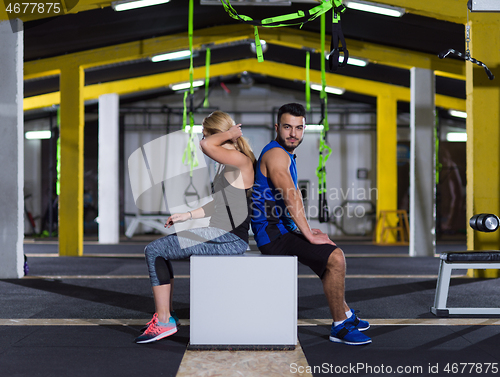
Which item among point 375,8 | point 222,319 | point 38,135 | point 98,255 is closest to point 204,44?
point 375,8

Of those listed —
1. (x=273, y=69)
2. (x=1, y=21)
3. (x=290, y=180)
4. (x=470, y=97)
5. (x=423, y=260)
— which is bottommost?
(x=423, y=260)

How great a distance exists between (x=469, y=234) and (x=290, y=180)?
394cm

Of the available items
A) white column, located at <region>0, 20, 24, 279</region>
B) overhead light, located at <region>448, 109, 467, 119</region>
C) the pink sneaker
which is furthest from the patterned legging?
overhead light, located at <region>448, 109, 467, 119</region>

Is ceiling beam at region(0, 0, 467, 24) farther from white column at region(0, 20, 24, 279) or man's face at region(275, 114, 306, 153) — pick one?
man's face at region(275, 114, 306, 153)

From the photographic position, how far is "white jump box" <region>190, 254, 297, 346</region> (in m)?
2.78

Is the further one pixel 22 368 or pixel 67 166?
pixel 67 166

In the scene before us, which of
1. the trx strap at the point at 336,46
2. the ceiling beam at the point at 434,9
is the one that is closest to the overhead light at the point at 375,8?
the ceiling beam at the point at 434,9

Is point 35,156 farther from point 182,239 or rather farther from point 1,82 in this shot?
point 182,239

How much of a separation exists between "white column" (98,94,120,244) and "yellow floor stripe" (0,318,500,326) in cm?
815

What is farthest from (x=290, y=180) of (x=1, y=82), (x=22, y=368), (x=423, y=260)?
(x=423, y=260)

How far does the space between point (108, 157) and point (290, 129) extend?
30.1ft

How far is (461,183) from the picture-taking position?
48.3 ft

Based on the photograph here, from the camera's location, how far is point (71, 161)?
877cm

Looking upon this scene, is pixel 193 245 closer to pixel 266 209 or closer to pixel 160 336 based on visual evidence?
pixel 266 209
